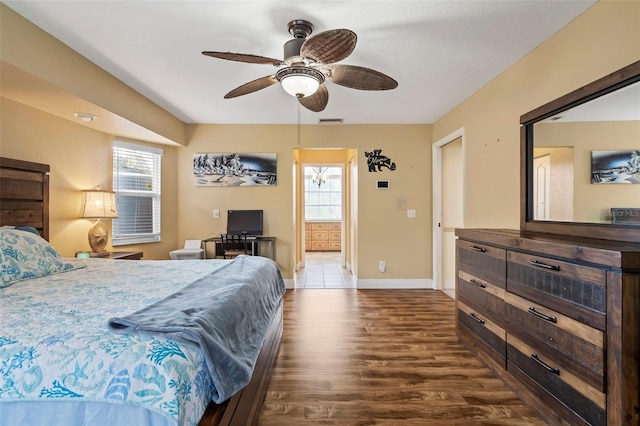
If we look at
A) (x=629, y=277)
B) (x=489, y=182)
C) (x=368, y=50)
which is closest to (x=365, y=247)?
(x=489, y=182)

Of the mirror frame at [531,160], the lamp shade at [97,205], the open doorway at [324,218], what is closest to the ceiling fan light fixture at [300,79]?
the mirror frame at [531,160]

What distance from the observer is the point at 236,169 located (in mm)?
4566

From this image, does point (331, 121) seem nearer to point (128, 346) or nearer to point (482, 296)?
point (482, 296)

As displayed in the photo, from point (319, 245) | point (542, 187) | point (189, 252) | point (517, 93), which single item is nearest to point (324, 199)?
point (319, 245)

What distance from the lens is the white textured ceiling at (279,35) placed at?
191cm

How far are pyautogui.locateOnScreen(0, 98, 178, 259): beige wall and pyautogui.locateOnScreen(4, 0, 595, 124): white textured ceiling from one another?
838mm

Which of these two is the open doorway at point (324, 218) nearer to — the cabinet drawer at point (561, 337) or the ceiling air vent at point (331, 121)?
the ceiling air vent at point (331, 121)

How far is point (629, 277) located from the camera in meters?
1.23

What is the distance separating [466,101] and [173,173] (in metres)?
4.12

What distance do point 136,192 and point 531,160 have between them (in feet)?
14.8

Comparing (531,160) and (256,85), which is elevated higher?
(256,85)

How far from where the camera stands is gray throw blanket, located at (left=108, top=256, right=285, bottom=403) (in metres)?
1.05

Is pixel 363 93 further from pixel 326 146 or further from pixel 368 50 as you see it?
pixel 326 146

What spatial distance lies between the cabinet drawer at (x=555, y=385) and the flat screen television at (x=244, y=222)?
3.42 m
